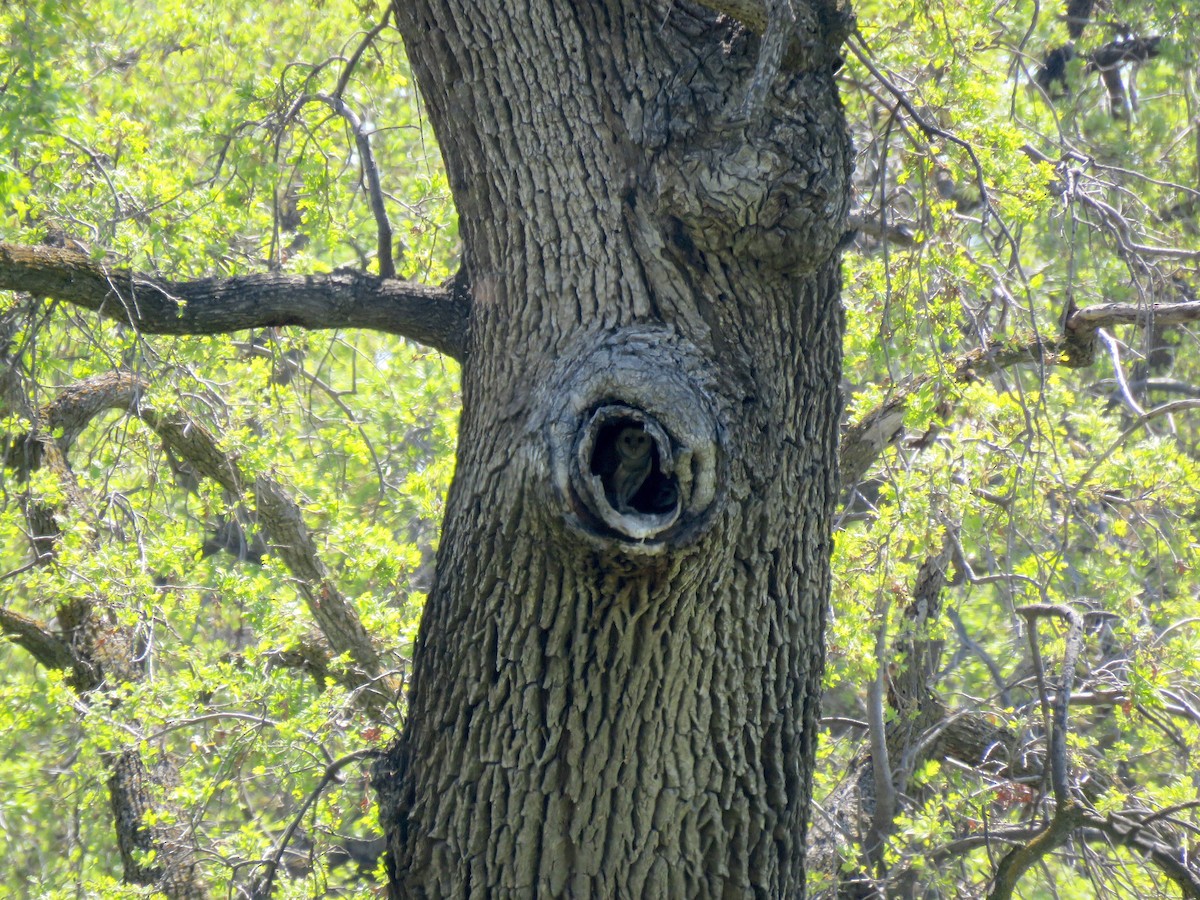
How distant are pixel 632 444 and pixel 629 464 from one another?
0.14ft

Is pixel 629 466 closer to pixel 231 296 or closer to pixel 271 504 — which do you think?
pixel 231 296

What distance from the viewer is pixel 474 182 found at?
2.82 metres

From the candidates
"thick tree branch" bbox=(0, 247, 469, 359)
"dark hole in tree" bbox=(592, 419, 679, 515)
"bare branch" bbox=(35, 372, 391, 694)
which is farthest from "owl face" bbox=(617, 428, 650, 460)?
"bare branch" bbox=(35, 372, 391, 694)

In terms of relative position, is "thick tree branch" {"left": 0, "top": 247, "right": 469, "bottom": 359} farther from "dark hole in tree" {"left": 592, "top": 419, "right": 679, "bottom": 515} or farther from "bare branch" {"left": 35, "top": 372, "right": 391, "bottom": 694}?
"bare branch" {"left": 35, "top": 372, "right": 391, "bottom": 694}

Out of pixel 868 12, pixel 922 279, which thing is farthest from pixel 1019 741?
pixel 868 12

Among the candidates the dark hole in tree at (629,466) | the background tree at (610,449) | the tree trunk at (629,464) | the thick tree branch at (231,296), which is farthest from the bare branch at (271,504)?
the dark hole in tree at (629,466)

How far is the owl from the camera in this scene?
7.59 feet

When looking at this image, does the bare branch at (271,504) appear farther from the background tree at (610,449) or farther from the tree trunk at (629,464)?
the tree trunk at (629,464)

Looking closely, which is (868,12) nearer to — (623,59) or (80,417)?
(623,59)

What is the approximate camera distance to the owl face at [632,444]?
2.32 m

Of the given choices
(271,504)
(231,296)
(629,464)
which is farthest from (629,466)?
(271,504)

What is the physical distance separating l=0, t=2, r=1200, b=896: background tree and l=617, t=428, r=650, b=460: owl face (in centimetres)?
2

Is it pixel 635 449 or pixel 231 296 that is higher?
pixel 231 296

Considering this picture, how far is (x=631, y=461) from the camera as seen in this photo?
7.61 feet
